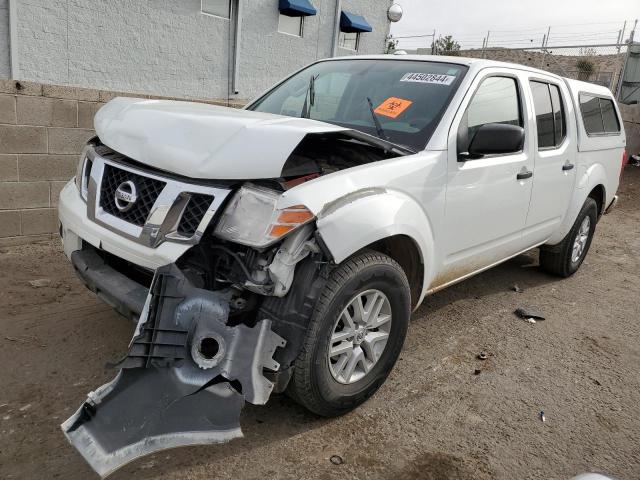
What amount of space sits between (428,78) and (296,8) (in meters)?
9.25

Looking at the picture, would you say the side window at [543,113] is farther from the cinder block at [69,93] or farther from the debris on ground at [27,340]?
the cinder block at [69,93]

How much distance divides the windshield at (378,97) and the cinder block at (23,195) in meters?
2.34

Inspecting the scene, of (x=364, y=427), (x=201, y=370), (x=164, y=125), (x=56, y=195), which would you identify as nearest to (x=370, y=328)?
(x=364, y=427)

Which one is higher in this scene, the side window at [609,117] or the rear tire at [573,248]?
the side window at [609,117]

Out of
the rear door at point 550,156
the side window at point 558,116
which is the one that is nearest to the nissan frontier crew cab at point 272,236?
the rear door at point 550,156

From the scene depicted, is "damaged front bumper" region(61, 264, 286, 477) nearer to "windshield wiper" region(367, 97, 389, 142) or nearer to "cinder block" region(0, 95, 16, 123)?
"windshield wiper" region(367, 97, 389, 142)

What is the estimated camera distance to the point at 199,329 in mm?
2230

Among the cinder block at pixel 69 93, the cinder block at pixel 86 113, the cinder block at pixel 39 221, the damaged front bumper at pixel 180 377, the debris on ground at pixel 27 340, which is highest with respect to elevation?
the cinder block at pixel 69 93

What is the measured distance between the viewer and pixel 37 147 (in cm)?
494

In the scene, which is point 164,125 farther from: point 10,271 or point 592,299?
point 592,299

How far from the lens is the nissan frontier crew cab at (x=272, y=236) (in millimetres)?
2211

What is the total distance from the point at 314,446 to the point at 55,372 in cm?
157

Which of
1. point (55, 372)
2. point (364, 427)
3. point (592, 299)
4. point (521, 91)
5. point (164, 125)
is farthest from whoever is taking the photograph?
point (592, 299)

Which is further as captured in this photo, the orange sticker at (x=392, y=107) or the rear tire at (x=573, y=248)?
the rear tire at (x=573, y=248)
